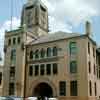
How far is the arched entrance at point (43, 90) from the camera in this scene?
42.6 meters

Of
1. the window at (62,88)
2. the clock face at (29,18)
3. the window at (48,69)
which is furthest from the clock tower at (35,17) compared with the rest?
the window at (62,88)

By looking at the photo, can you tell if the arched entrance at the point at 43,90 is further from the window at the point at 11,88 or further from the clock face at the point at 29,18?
the clock face at the point at 29,18

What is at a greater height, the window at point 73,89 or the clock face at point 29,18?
the clock face at point 29,18

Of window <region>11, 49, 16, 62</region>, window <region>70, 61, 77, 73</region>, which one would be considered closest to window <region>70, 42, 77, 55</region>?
window <region>70, 61, 77, 73</region>

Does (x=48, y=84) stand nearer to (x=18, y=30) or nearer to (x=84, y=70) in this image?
(x=84, y=70)

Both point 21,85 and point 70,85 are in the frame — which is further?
point 21,85

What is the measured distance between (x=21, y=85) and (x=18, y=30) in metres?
11.3

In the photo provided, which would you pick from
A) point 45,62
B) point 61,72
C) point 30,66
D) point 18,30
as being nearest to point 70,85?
point 61,72

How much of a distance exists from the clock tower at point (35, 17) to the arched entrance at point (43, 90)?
46.4 ft

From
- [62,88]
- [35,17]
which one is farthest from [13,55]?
[35,17]

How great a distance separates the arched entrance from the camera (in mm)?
42631

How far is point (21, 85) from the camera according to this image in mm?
42625

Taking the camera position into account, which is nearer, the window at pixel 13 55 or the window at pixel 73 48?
the window at pixel 73 48

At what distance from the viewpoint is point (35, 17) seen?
180 feet
